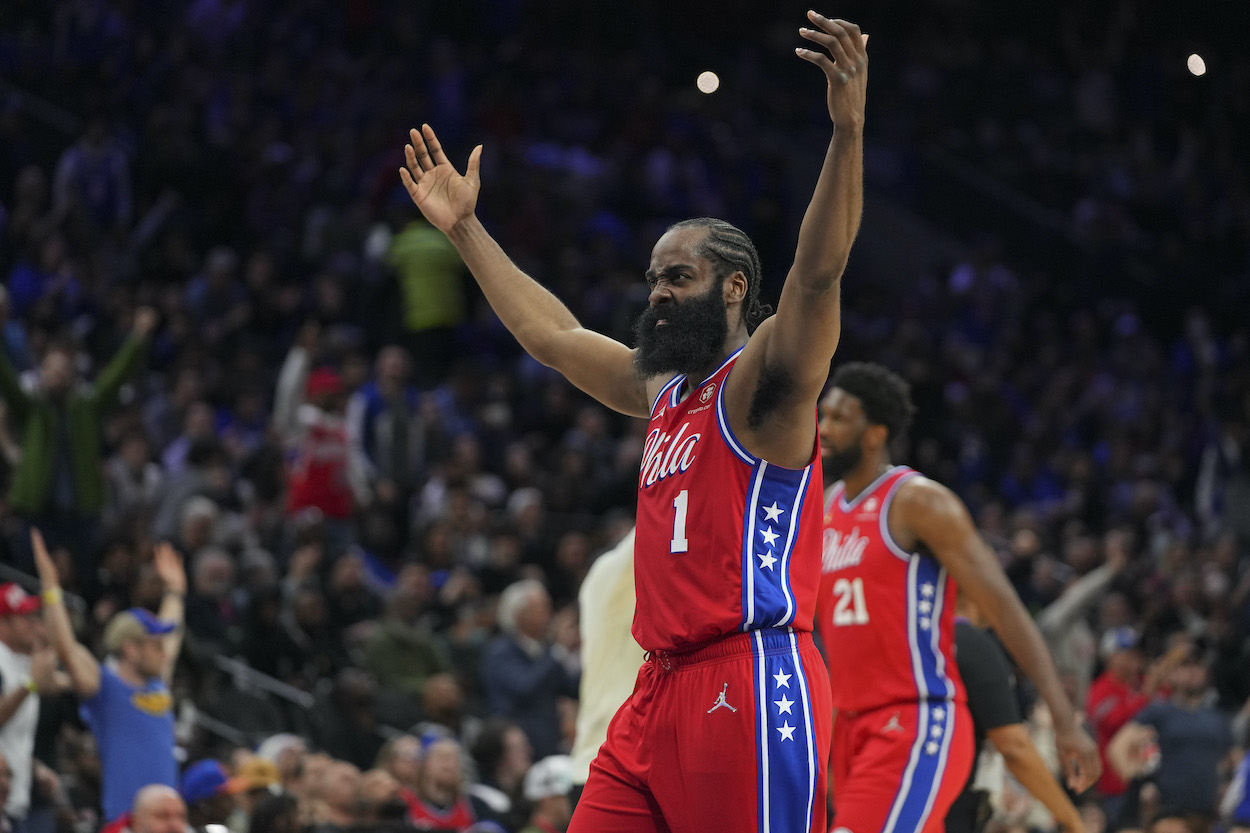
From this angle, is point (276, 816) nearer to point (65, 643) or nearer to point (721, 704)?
point (65, 643)

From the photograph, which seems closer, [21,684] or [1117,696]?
[21,684]

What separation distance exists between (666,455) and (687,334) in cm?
34

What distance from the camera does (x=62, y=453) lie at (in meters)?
11.7

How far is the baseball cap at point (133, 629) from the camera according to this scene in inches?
341

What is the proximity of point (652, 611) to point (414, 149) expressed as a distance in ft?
6.25

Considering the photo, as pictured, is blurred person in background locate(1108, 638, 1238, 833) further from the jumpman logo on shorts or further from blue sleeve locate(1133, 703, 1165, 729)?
the jumpman logo on shorts

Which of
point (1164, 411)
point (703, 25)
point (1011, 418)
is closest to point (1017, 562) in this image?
point (1011, 418)

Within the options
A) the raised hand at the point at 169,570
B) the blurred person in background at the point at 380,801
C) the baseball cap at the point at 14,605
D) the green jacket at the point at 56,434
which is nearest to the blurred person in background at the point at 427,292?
the green jacket at the point at 56,434

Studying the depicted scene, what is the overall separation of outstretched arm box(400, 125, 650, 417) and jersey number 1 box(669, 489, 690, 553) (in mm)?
776

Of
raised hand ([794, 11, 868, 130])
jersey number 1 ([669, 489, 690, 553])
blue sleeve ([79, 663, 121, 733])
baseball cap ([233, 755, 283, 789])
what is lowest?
baseball cap ([233, 755, 283, 789])

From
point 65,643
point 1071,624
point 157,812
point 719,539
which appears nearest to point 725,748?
point 719,539

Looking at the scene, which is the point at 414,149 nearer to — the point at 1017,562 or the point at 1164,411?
the point at 1017,562

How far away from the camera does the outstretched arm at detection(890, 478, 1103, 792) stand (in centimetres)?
610

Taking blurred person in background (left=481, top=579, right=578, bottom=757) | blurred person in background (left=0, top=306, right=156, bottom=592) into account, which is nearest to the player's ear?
blurred person in background (left=481, top=579, right=578, bottom=757)
